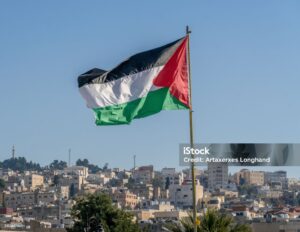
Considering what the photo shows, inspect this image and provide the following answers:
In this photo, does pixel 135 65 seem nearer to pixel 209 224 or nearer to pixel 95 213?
pixel 209 224

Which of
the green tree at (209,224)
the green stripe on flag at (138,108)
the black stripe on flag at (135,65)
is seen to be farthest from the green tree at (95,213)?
the green stripe on flag at (138,108)

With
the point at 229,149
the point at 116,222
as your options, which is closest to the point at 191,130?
the point at 229,149

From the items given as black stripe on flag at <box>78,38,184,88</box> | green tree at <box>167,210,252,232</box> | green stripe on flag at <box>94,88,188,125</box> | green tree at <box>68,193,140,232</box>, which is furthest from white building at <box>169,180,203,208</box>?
green stripe on flag at <box>94,88,188,125</box>

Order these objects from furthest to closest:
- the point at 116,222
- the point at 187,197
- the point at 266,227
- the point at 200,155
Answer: the point at 187,197 → the point at 266,227 → the point at 116,222 → the point at 200,155

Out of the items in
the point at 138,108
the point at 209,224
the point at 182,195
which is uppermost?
the point at 182,195

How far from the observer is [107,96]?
1984 cm

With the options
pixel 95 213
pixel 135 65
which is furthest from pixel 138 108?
pixel 95 213

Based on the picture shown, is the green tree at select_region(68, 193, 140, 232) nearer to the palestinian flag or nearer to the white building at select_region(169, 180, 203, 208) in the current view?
the palestinian flag

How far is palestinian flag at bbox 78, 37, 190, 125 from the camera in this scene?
1959 centimetres

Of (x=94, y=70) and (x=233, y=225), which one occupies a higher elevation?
(x=94, y=70)

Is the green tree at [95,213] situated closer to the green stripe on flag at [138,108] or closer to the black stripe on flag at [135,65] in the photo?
the black stripe on flag at [135,65]

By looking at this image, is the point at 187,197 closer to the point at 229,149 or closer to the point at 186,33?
the point at 229,149

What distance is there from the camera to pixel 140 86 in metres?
19.8

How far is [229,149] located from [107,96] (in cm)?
1846
